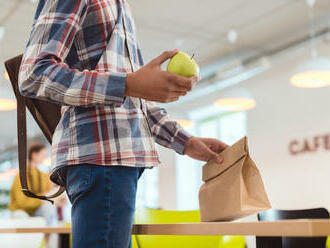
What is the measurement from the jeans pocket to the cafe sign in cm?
725

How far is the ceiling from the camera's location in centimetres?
681

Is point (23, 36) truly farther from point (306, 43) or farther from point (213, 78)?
point (306, 43)

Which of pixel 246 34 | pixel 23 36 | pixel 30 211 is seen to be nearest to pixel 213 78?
pixel 246 34

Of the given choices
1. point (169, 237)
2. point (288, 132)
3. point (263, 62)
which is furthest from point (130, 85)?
point (288, 132)

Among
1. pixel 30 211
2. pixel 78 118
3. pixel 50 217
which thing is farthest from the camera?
pixel 30 211

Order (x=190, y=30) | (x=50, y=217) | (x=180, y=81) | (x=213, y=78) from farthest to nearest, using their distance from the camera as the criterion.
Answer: (x=213, y=78) < (x=190, y=30) < (x=50, y=217) < (x=180, y=81)

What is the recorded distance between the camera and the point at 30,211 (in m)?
5.52

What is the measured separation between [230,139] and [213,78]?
1.86m

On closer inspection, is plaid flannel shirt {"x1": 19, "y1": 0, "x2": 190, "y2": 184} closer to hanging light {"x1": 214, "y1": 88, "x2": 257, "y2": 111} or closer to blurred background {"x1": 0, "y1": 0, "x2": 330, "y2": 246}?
blurred background {"x1": 0, "y1": 0, "x2": 330, "y2": 246}

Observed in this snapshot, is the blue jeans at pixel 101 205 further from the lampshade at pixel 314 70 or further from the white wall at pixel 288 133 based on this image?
the white wall at pixel 288 133

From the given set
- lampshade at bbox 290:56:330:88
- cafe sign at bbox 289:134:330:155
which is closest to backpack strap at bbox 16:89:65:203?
lampshade at bbox 290:56:330:88

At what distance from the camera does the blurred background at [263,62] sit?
6902 mm

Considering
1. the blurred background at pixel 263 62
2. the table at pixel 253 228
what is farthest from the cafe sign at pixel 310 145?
the table at pixel 253 228

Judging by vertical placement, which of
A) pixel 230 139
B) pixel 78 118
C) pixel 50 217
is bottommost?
pixel 50 217
